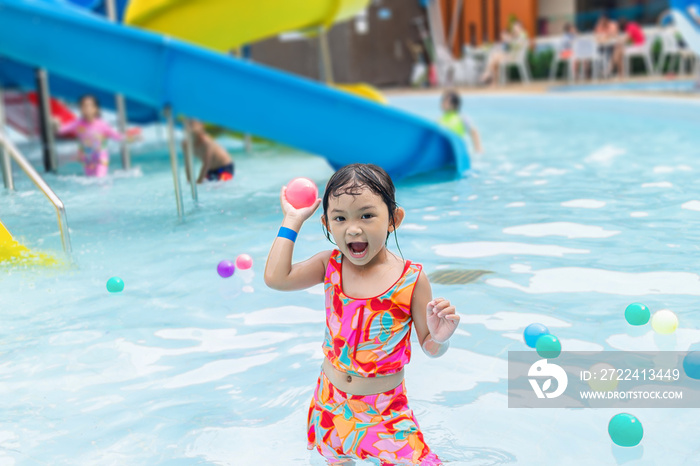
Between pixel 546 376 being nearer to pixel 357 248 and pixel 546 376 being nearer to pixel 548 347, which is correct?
pixel 548 347

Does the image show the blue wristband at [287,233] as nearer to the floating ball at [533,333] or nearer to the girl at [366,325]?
the girl at [366,325]

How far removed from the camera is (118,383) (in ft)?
8.32

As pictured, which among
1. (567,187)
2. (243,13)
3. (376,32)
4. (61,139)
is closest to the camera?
(567,187)

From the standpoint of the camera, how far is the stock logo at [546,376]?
2.33 meters

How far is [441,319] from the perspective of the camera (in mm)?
1713

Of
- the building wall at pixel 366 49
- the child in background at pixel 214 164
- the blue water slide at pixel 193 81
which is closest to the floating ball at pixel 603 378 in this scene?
the blue water slide at pixel 193 81

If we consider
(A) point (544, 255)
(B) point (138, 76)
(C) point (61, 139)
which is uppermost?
(B) point (138, 76)

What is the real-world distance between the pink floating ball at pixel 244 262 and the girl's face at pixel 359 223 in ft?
6.30

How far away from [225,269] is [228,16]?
419 cm

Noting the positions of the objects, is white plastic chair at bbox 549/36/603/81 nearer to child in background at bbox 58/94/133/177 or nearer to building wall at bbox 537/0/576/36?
building wall at bbox 537/0/576/36

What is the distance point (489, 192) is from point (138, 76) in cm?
248

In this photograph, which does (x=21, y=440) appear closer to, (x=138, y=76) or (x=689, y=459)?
(x=689, y=459)

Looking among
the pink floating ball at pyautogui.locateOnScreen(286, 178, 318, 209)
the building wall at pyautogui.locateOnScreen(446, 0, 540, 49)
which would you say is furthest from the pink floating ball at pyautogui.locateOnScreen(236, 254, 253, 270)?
the building wall at pyautogui.locateOnScreen(446, 0, 540, 49)

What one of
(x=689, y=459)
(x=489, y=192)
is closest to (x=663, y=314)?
(x=689, y=459)
